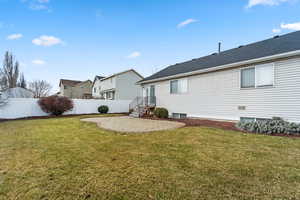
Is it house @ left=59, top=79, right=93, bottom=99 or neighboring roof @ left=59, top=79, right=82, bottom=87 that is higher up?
neighboring roof @ left=59, top=79, right=82, bottom=87

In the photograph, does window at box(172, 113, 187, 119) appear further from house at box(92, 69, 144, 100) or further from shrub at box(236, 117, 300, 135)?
house at box(92, 69, 144, 100)

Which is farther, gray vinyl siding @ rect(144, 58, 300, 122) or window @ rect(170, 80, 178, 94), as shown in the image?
window @ rect(170, 80, 178, 94)

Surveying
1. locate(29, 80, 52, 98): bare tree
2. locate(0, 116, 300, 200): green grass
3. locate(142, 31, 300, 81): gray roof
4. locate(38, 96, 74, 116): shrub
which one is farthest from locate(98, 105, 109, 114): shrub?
locate(29, 80, 52, 98): bare tree

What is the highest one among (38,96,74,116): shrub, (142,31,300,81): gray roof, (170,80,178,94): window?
(142,31,300,81): gray roof

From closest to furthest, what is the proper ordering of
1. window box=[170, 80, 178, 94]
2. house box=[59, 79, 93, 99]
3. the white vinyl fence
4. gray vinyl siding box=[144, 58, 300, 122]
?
gray vinyl siding box=[144, 58, 300, 122] < window box=[170, 80, 178, 94] < the white vinyl fence < house box=[59, 79, 93, 99]

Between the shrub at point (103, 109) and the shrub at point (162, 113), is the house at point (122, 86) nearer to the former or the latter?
the shrub at point (103, 109)

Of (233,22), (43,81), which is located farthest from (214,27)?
(43,81)

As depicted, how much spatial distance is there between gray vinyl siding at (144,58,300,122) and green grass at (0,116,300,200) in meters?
2.76

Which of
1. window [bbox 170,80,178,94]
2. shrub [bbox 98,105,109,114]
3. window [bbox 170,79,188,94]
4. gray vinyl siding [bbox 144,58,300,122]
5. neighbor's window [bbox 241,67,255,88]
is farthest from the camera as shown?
shrub [bbox 98,105,109,114]

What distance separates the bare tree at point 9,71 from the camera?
26.1 meters

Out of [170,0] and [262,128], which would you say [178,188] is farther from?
[170,0]

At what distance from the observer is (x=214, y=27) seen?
12.8 metres

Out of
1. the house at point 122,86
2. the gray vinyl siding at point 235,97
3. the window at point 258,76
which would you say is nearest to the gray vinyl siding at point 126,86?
the house at point 122,86

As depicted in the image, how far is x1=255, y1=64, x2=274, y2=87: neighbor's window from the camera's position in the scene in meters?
7.44
